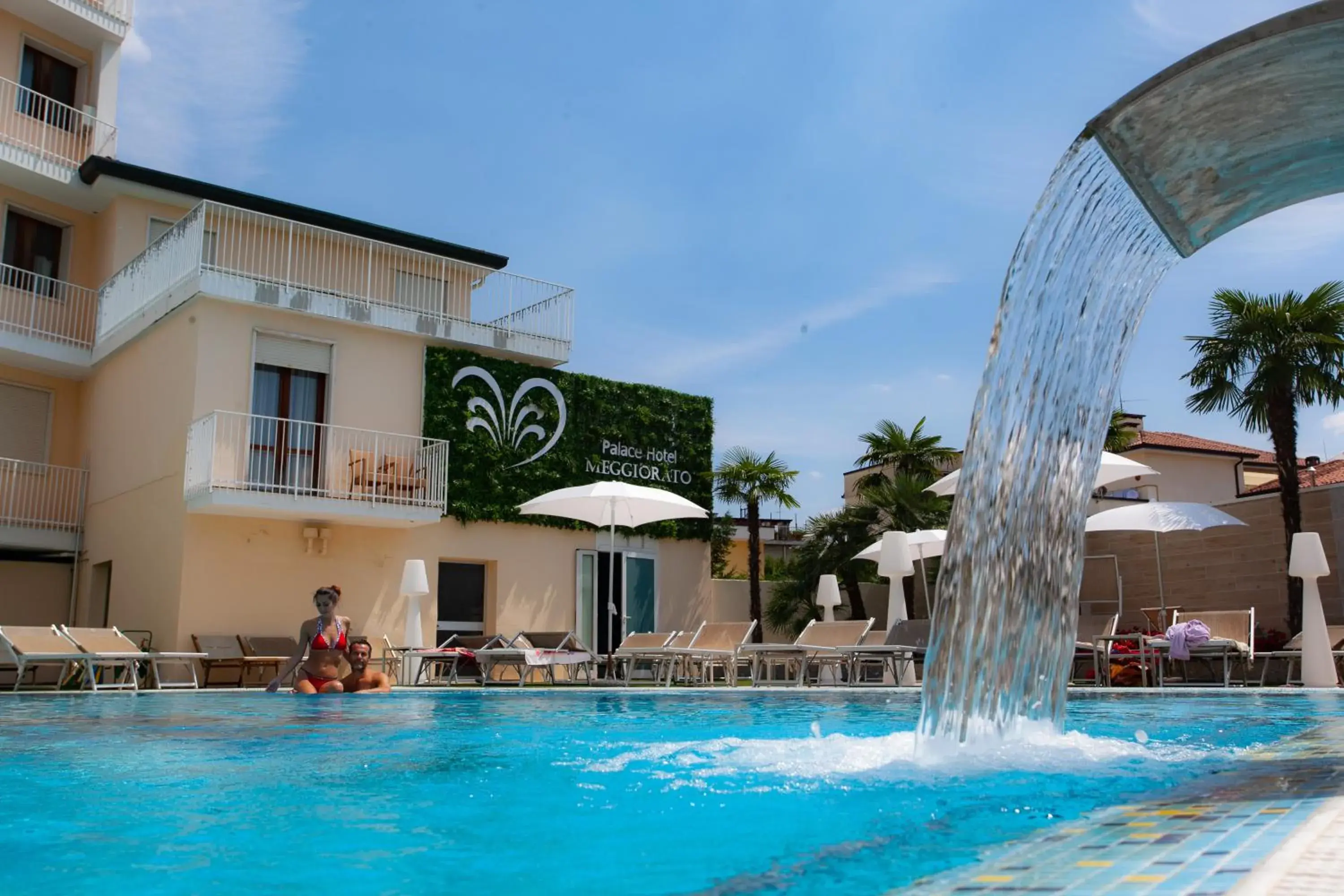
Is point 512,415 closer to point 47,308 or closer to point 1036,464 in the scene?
point 47,308

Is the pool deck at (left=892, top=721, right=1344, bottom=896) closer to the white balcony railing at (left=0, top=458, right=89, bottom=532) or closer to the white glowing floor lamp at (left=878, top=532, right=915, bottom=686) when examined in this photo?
the white glowing floor lamp at (left=878, top=532, right=915, bottom=686)

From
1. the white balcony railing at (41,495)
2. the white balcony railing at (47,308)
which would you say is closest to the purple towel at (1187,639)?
the white balcony railing at (41,495)

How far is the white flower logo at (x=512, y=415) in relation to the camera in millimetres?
19500

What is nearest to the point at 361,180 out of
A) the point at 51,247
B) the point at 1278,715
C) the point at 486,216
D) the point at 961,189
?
the point at 486,216

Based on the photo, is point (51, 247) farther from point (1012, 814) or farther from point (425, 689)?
point (1012, 814)

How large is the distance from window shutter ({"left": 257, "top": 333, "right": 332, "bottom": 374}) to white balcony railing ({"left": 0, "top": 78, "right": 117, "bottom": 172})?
4621 millimetres

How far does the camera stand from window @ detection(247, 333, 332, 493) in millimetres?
16672

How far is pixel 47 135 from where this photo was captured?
60.6ft

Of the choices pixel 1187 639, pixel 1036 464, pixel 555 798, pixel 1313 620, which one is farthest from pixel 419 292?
pixel 555 798

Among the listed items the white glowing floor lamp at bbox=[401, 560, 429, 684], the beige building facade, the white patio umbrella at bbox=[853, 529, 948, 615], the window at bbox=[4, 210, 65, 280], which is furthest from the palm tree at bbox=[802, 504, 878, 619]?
the window at bbox=[4, 210, 65, 280]

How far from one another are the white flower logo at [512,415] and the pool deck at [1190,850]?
55.6 feet

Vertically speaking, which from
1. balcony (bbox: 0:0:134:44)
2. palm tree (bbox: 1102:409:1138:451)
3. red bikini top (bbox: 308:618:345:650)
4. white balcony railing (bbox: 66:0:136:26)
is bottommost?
red bikini top (bbox: 308:618:345:650)

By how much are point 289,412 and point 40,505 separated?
4498 mm

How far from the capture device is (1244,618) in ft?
38.9
